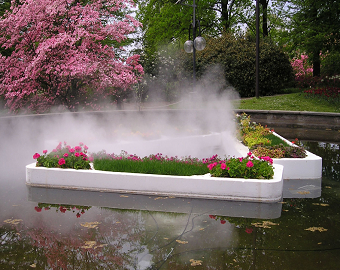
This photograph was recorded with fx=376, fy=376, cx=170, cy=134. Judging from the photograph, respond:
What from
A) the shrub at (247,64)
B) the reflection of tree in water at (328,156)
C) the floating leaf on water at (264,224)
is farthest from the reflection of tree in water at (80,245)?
the shrub at (247,64)

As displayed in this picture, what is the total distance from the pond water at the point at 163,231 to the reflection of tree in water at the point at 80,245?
0.01 metres

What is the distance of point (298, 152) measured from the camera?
743 centimetres

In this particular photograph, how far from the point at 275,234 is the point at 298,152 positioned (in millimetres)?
3309

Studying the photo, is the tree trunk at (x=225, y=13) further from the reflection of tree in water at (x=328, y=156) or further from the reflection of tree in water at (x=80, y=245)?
the reflection of tree in water at (x=80, y=245)

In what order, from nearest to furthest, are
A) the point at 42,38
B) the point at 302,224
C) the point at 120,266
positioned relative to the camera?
the point at 120,266
the point at 302,224
the point at 42,38

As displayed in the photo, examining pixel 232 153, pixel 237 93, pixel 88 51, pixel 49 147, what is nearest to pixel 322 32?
pixel 237 93

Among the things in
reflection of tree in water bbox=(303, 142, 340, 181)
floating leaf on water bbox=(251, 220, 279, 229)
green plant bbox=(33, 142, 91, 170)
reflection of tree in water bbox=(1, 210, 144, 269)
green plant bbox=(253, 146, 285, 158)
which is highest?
green plant bbox=(33, 142, 91, 170)

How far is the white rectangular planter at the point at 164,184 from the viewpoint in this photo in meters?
5.75

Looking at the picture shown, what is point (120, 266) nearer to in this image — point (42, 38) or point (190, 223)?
point (190, 223)

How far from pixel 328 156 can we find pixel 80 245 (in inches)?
288

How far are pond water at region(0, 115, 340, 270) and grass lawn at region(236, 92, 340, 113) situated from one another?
10502mm

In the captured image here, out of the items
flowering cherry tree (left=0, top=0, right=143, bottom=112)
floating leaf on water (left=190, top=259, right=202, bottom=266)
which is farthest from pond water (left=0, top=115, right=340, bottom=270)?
flowering cherry tree (left=0, top=0, right=143, bottom=112)

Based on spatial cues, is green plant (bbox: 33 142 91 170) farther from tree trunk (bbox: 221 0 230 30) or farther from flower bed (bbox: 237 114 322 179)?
tree trunk (bbox: 221 0 230 30)

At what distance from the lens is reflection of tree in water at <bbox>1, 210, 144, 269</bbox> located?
3.81 metres
